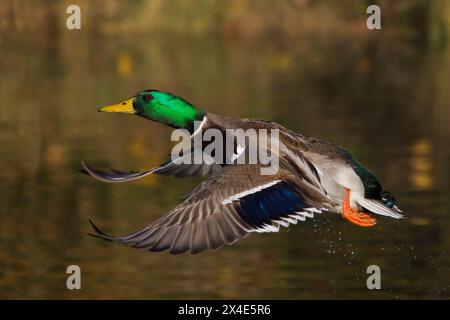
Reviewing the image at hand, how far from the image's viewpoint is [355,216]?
21.4ft

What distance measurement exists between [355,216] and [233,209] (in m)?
0.56

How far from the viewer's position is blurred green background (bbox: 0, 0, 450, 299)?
354 inches

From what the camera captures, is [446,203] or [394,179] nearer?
[446,203]

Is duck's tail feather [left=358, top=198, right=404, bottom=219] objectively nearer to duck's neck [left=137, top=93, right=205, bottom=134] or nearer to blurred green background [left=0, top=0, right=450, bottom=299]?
duck's neck [left=137, top=93, right=205, bottom=134]

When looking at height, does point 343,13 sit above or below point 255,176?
above

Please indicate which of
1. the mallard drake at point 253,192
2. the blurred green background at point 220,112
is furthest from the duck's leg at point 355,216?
the blurred green background at point 220,112

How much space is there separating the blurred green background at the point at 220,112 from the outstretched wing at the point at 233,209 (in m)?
1.93

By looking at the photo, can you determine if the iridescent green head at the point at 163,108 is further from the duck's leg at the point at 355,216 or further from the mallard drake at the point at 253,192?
the duck's leg at the point at 355,216

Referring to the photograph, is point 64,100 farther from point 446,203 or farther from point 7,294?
point 7,294

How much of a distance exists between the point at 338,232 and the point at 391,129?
16.6 ft

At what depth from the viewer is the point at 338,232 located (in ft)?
33.0

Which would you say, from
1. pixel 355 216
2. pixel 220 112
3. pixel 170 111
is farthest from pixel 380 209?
pixel 220 112

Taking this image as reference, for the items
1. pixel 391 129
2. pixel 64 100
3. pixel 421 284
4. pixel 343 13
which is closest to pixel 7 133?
pixel 64 100

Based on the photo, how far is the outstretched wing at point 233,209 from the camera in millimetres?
6360
